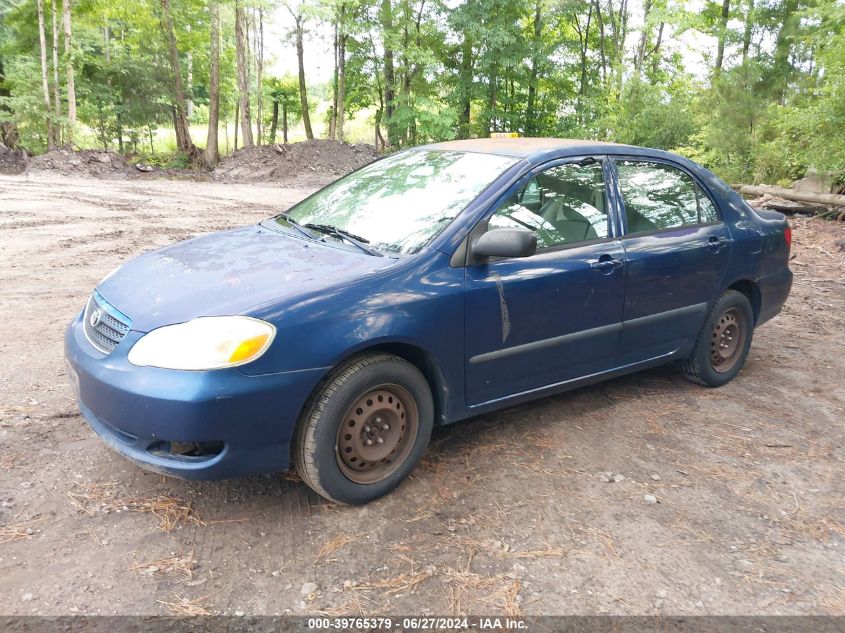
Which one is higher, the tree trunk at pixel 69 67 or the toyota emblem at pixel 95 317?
the tree trunk at pixel 69 67

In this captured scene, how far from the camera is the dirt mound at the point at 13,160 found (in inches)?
921

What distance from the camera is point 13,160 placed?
80.9ft

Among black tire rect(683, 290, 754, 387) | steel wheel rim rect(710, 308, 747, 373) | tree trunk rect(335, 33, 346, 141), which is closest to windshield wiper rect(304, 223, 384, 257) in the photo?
black tire rect(683, 290, 754, 387)

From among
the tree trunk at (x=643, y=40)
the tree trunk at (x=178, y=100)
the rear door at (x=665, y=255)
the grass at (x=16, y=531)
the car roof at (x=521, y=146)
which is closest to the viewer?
the grass at (x=16, y=531)

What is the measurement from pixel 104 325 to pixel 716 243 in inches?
147

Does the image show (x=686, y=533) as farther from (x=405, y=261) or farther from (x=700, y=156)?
(x=700, y=156)

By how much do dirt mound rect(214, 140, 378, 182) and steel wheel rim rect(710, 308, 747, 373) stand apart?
67.2ft

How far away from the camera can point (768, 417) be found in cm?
436

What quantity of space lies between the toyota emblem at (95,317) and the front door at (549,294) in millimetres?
1759

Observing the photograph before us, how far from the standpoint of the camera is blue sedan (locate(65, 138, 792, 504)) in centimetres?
275

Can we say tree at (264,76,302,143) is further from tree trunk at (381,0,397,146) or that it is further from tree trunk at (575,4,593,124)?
tree trunk at (575,4,593,124)

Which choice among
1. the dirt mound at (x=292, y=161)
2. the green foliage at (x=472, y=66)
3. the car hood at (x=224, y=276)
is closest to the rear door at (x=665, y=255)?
the car hood at (x=224, y=276)

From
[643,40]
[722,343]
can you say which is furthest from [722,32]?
[722,343]

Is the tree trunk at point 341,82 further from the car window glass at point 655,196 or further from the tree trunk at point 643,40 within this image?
the car window glass at point 655,196
